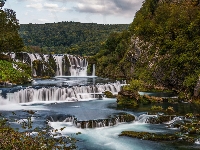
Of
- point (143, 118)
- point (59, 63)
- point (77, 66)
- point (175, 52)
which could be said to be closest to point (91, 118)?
point (143, 118)

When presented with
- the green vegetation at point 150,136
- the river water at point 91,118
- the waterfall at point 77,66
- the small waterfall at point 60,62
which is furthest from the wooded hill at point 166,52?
the green vegetation at point 150,136

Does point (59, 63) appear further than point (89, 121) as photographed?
Yes

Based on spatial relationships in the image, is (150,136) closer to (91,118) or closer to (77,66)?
(91,118)

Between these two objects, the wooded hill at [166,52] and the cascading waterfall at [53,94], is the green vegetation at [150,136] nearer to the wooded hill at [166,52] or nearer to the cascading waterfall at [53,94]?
the cascading waterfall at [53,94]

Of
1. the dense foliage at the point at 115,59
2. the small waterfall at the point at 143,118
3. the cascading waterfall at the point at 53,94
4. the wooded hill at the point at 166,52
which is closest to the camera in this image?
the small waterfall at the point at 143,118

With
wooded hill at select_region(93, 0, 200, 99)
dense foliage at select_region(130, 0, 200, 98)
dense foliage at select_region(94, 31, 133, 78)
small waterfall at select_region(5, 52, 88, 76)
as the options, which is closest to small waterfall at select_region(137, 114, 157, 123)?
wooded hill at select_region(93, 0, 200, 99)

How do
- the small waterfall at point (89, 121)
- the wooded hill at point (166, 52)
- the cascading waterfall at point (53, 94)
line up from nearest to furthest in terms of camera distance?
the small waterfall at point (89, 121) < the cascading waterfall at point (53, 94) < the wooded hill at point (166, 52)

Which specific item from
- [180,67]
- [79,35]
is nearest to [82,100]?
[180,67]

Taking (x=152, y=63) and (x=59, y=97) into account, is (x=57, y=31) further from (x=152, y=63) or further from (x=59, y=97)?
(x=59, y=97)

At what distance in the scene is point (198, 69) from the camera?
36188 millimetres

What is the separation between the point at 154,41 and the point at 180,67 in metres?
11.3

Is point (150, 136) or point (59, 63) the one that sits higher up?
point (59, 63)

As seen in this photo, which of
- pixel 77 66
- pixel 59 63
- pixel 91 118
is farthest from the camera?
pixel 77 66

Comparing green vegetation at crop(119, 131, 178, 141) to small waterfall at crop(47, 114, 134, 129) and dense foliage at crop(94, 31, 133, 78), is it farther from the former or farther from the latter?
dense foliage at crop(94, 31, 133, 78)
